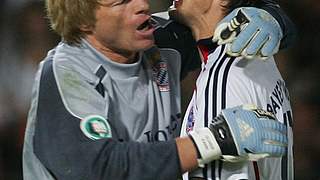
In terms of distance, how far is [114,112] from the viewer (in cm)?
203

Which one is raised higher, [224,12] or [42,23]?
[224,12]

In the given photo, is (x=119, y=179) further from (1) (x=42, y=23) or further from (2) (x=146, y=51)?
(1) (x=42, y=23)

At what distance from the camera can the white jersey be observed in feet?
6.22

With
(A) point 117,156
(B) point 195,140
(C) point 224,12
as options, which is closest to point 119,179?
(A) point 117,156

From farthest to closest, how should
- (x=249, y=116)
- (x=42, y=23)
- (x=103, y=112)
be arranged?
1. (x=42, y=23)
2. (x=103, y=112)
3. (x=249, y=116)

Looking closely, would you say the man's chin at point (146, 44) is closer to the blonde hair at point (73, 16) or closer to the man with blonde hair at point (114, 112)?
the man with blonde hair at point (114, 112)

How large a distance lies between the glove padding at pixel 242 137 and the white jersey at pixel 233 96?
0.04 m

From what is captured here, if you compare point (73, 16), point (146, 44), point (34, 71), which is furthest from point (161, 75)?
point (34, 71)

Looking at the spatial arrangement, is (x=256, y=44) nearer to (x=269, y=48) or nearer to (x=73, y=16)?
(x=269, y=48)

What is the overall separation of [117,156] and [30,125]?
0.24 m

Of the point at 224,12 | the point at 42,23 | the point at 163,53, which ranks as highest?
the point at 224,12

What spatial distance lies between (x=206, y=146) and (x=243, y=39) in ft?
0.71

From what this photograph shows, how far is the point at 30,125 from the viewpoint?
6.66 ft

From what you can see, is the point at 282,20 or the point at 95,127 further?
the point at 282,20
